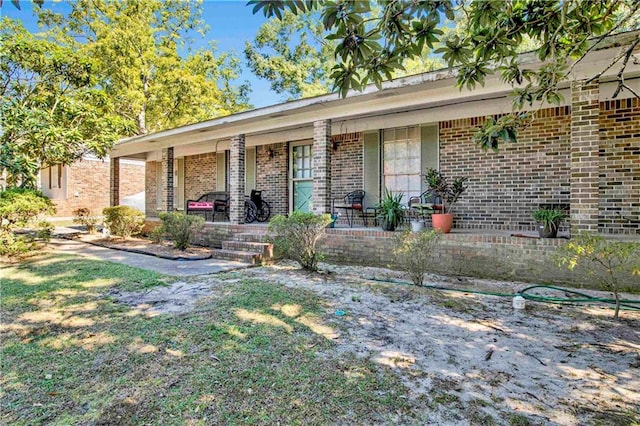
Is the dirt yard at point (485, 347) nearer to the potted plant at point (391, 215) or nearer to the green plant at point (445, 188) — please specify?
the potted plant at point (391, 215)

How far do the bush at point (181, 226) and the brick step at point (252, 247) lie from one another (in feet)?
2.88

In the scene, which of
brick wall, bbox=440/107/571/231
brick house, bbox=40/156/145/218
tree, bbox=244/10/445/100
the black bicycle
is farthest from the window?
brick house, bbox=40/156/145/218

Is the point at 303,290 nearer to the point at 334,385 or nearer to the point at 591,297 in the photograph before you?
the point at 334,385

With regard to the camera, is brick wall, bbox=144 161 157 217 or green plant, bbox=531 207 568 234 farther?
brick wall, bbox=144 161 157 217

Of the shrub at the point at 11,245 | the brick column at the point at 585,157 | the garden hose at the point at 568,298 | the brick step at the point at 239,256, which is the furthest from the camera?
the brick step at the point at 239,256

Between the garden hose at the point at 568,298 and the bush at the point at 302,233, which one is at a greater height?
the bush at the point at 302,233

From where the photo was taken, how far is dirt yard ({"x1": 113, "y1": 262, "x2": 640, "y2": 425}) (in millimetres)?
2244

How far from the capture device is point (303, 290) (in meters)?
4.98

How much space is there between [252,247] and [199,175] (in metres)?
6.12

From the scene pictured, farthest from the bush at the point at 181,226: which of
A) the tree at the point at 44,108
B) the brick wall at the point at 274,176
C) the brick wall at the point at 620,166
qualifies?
the brick wall at the point at 620,166

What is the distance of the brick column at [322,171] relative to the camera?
7.54 metres

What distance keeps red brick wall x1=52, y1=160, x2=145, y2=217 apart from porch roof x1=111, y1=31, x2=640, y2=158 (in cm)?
1109

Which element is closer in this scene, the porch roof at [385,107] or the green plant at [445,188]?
the porch roof at [385,107]

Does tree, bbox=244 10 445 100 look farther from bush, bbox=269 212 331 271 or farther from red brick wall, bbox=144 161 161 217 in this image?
bush, bbox=269 212 331 271
